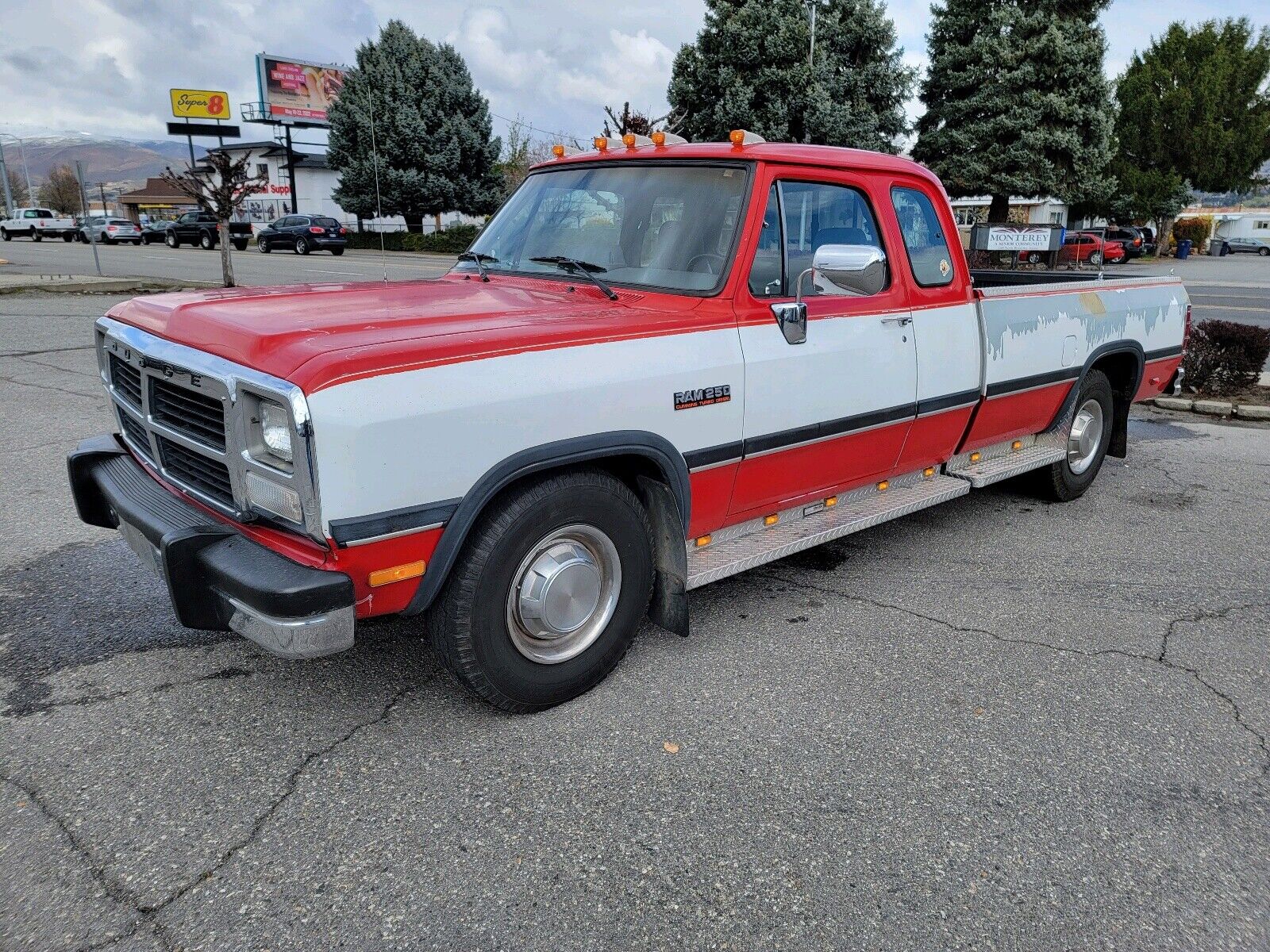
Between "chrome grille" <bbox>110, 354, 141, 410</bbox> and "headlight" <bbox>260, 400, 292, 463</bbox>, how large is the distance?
91 centimetres

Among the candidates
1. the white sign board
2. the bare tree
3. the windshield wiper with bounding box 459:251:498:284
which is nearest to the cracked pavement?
the windshield wiper with bounding box 459:251:498:284

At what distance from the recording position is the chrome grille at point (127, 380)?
345cm

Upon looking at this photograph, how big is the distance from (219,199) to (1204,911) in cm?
1855

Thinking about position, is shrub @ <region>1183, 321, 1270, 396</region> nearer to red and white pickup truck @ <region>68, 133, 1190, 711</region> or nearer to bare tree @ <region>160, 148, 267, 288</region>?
red and white pickup truck @ <region>68, 133, 1190, 711</region>

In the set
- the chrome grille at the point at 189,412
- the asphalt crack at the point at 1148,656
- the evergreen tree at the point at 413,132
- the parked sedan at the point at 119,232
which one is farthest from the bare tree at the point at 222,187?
the parked sedan at the point at 119,232

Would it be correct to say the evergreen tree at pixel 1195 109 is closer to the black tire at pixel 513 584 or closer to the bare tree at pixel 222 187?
the bare tree at pixel 222 187

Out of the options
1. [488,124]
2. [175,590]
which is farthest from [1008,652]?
[488,124]

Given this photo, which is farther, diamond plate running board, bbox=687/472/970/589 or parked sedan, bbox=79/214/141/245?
parked sedan, bbox=79/214/141/245

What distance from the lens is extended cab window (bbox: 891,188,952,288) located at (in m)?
4.41

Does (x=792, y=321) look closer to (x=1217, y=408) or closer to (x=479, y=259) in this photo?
(x=479, y=259)

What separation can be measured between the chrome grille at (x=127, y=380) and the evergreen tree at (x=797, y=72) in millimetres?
25506

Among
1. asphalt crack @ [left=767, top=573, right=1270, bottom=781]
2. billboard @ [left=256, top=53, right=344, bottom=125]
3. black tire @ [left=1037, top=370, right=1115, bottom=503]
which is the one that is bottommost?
asphalt crack @ [left=767, top=573, right=1270, bottom=781]

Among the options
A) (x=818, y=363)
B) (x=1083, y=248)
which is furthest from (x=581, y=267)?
(x=1083, y=248)

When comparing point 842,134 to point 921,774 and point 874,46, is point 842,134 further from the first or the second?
point 921,774
